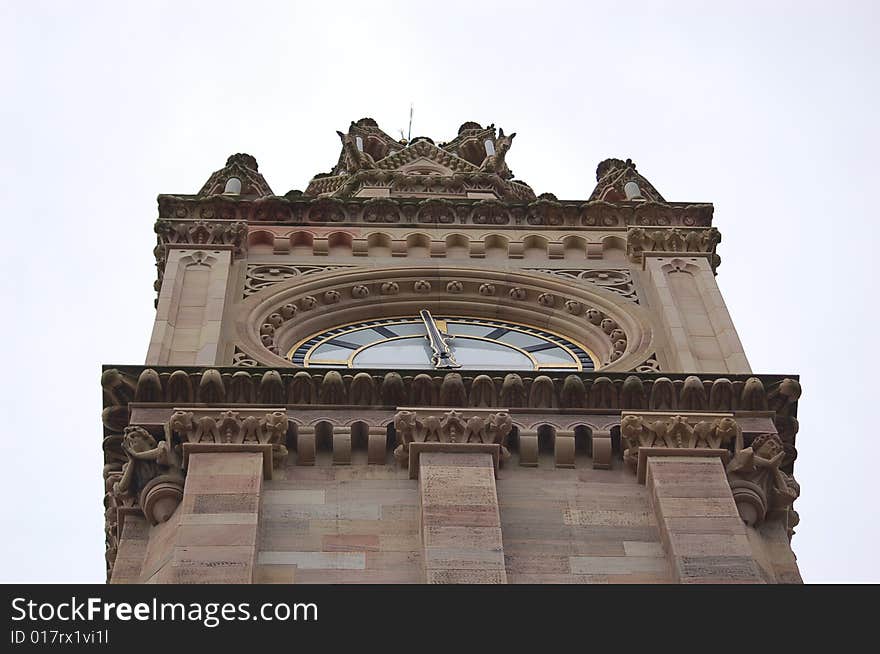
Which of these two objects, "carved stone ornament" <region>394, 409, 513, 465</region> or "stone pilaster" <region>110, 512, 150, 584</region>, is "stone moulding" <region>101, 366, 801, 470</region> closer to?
"carved stone ornament" <region>394, 409, 513, 465</region>

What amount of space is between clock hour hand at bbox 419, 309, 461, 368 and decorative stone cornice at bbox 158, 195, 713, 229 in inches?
143

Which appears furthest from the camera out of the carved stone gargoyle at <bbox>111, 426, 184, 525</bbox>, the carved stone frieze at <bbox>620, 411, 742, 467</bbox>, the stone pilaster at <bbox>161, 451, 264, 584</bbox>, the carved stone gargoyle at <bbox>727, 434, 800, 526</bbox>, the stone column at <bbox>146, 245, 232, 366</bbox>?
the stone column at <bbox>146, 245, 232, 366</bbox>

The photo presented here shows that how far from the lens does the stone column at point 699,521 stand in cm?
2489

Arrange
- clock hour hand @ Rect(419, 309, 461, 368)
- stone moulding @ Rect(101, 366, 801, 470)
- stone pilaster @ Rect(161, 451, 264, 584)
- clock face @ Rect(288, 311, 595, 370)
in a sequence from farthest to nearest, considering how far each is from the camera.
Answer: clock face @ Rect(288, 311, 595, 370)
clock hour hand @ Rect(419, 309, 461, 368)
stone moulding @ Rect(101, 366, 801, 470)
stone pilaster @ Rect(161, 451, 264, 584)

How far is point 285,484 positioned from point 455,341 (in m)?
7.78

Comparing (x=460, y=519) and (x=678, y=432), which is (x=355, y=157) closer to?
(x=678, y=432)

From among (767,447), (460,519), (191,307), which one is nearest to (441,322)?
(191,307)

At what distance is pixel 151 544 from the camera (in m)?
25.9

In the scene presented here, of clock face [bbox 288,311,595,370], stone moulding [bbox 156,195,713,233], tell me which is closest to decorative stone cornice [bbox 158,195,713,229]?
stone moulding [bbox 156,195,713,233]

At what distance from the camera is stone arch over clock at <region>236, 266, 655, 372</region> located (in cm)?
3275

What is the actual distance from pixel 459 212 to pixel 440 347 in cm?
598

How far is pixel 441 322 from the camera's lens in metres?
35.0
